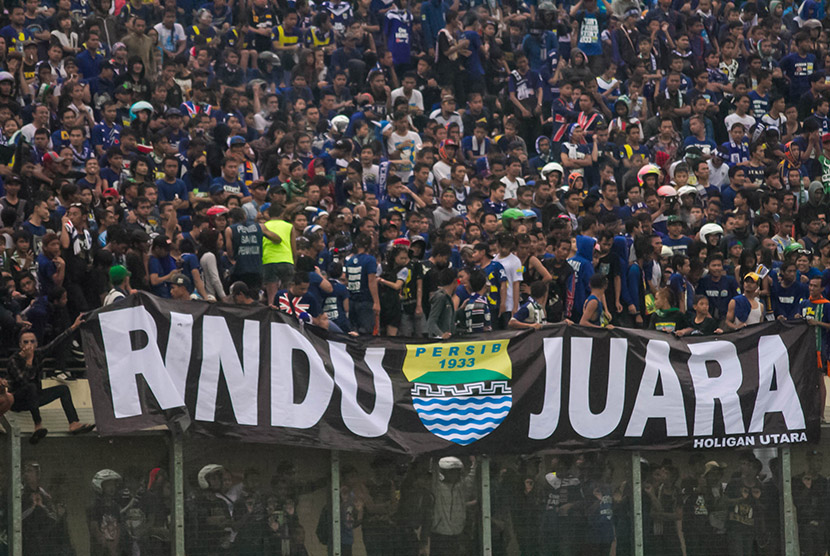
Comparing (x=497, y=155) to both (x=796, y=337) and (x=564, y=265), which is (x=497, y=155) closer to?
(x=564, y=265)

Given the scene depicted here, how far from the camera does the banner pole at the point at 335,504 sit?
12.6 metres

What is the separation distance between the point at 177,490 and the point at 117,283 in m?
2.62

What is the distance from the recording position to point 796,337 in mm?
14125

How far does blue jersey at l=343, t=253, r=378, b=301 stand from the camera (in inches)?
615

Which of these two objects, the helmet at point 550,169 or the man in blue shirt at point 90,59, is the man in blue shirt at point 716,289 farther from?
the man in blue shirt at point 90,59

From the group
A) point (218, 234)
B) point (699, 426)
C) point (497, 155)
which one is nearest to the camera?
point (699, 426)

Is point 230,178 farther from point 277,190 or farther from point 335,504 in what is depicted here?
point 335,504

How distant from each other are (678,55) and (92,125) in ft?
34.9

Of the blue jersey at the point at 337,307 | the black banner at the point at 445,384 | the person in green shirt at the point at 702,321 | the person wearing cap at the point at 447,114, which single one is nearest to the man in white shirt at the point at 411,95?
the person wearing cap at the point at 447,114

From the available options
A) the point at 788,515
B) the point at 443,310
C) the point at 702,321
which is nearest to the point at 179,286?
the point at 443,310

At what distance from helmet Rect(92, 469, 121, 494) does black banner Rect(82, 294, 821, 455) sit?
16.8 inches

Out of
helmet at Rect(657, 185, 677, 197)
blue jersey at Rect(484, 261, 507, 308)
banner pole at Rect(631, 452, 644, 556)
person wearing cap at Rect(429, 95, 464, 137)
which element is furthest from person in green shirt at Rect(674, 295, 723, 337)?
person wearing cap at Rect(429, 95, 464, 137)

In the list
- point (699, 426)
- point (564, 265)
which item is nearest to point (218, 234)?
point (564, 265)

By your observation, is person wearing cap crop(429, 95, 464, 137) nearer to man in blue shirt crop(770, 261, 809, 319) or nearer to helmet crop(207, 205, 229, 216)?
helmet crop(207, 205, 229, 216)
